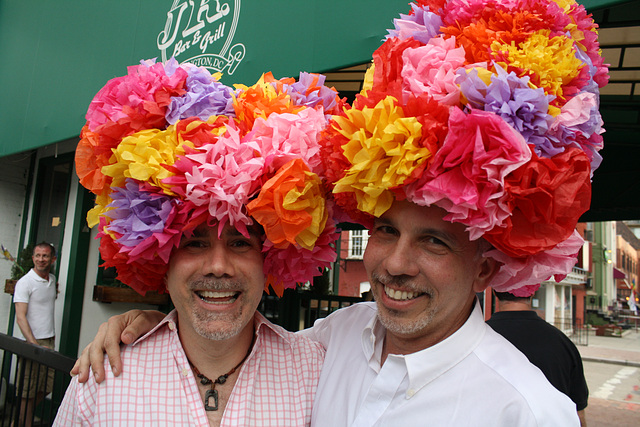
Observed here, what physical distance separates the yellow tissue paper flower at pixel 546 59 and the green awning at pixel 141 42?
76 cm

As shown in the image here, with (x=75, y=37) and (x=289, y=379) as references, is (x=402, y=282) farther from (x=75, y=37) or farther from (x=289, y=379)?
(x=75, y=37)

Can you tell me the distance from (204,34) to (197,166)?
2.53 m

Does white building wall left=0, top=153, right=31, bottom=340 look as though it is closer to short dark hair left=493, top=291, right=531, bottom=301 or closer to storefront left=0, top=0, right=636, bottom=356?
storefront left=0, top=0, right=636, bottom=356

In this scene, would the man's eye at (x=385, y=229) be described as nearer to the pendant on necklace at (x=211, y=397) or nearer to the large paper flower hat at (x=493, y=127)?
the large paper flower hat at (x=493, y=127)

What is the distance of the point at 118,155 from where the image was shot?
1.95m

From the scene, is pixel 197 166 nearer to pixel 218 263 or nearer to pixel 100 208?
pixel 218 263

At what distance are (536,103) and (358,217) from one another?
33.2 inches

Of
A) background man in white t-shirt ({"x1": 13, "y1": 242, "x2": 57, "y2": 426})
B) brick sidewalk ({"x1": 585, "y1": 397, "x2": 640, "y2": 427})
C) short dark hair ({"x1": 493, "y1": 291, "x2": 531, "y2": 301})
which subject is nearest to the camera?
short dark hair ({"x1": 493, "y1": 291, "x2": 531, "y2": 301})

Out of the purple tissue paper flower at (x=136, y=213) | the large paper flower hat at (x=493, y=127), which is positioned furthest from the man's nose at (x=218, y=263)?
the large paper flower hat at (x=493, y=127)

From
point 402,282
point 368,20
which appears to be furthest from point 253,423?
point 368,20

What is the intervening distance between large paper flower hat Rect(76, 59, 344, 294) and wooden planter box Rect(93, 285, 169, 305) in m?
4.09

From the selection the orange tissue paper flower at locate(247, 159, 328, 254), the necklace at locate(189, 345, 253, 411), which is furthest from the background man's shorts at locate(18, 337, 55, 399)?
the orange tissue paper flower at locate(247, 159, 328, 254)

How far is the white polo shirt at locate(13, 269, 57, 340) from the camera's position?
5773 mm

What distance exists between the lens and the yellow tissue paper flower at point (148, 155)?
6.12ft
